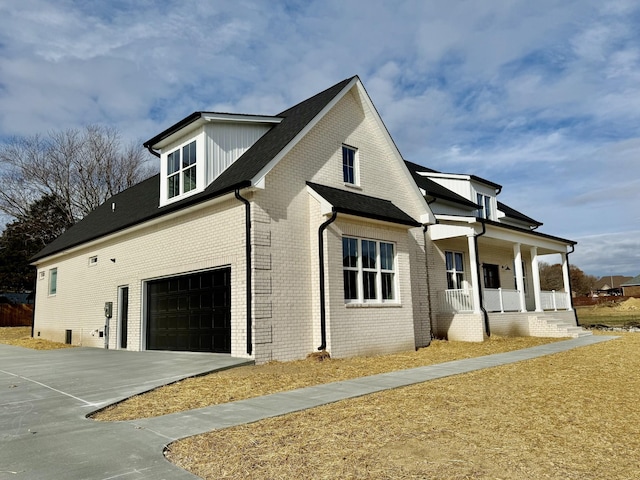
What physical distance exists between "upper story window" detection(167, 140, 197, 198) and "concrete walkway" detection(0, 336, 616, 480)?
5.74 metres

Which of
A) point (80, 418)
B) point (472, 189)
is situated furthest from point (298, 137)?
point (472, 189)

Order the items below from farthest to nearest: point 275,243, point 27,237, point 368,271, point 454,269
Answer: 1. point 27,237
2. point 454,269
3. point 368,271
4. point 275,243

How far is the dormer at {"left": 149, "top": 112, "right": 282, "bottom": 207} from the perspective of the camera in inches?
527

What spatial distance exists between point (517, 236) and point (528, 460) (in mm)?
16141

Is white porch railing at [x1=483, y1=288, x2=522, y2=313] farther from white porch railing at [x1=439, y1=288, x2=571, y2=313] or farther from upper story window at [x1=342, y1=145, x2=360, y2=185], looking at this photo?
upper story window at [x1=342, y1=145, x2=360, y2=185]

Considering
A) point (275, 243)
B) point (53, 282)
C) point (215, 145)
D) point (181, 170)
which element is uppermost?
point (215, 145)

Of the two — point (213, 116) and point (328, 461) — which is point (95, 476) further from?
point (213, 116)

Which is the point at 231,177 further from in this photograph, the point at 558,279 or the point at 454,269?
the point at 558,279

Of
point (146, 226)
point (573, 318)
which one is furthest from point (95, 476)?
point (573, 318)

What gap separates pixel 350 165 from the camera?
49.1ft

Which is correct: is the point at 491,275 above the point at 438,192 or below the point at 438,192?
below

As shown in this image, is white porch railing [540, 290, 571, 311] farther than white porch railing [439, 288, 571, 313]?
Yes

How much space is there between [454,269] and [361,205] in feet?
22.8

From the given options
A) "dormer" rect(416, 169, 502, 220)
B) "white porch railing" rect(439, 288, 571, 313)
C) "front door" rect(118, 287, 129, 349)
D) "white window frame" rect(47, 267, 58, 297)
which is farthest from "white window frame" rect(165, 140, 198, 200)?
"dormer" rect(416, 169, 502, 220)
